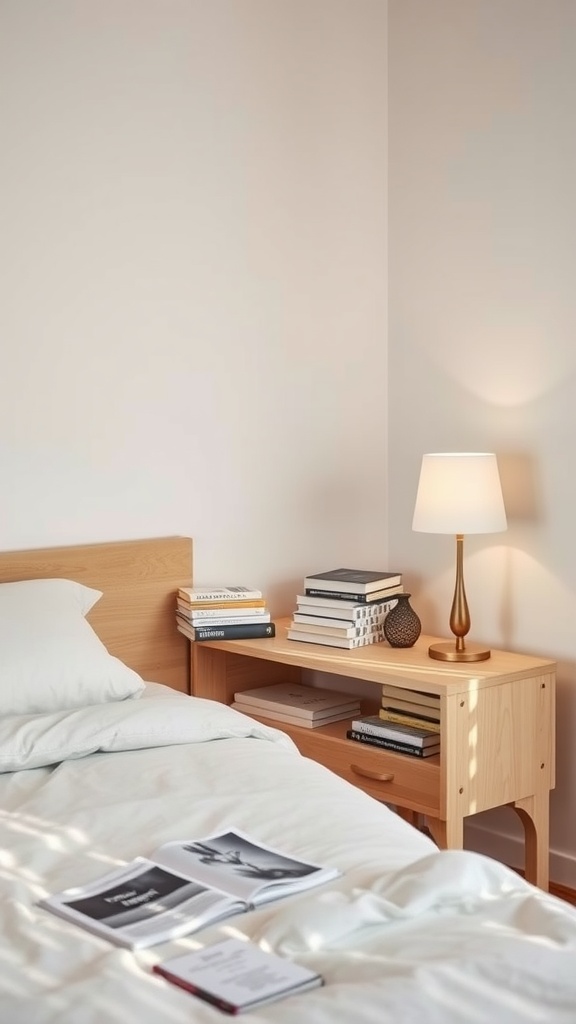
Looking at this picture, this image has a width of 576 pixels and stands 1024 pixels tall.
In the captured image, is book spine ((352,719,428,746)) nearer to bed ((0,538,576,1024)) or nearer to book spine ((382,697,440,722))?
book spine ((382,697,440,722))

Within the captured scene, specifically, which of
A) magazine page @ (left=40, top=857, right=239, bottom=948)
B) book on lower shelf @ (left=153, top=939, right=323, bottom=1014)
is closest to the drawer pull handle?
magazine page @ (left=40, top=857, right=239, bottom=948)

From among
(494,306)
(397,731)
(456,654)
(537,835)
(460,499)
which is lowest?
(537,835)

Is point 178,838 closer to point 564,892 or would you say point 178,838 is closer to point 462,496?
point 462,496

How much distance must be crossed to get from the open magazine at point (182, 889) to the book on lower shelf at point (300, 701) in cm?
129

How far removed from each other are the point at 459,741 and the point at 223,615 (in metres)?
0.71

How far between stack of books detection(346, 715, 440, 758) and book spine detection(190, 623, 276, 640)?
0.33m

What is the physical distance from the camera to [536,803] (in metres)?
2.71

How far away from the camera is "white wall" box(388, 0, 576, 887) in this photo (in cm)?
285

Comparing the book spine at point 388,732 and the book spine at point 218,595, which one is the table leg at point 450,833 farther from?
the book spine at point 218,595

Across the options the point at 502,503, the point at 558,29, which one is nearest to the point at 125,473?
the point at 502,503

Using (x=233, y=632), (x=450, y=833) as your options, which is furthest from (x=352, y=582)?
(x=450, y=833)

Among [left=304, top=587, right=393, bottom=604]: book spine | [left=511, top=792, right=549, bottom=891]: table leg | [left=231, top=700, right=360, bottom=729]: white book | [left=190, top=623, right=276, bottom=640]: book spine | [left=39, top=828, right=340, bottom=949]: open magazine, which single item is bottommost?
[left=511, top=792, right=549, bottom=891]: table leg

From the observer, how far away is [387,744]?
267 cm

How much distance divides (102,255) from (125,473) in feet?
1.79
